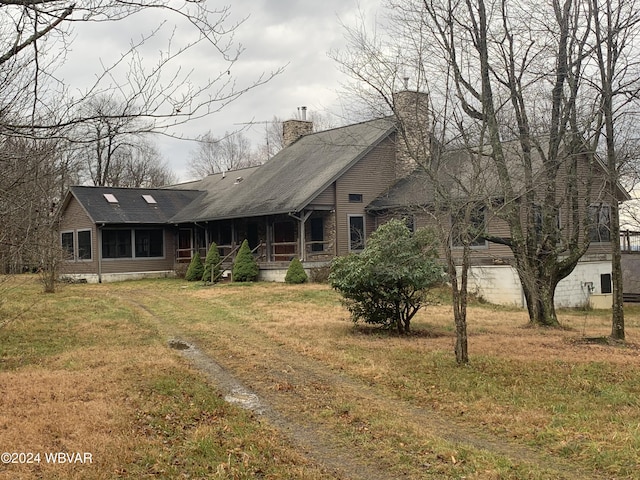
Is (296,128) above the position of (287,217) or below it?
above

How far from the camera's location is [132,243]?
29453mm

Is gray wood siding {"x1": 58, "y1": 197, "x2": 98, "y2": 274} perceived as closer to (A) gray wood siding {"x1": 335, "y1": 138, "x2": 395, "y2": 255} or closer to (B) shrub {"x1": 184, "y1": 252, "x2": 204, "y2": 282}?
(B) shrub {"x1": 184, "y1": 252, "x2": 204, "y2": 282}

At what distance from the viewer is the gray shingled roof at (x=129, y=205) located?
92.4 feet

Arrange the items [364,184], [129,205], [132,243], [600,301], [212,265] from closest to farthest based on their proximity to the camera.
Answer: [600,301] → [212,265] → [364,184] → [132,243] → [129,205]

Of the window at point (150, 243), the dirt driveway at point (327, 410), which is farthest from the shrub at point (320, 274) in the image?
the dirt driveway at point (327, 410)

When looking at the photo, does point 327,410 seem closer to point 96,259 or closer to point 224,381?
point 224,381

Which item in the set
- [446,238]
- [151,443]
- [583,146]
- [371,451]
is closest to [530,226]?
[583,146]

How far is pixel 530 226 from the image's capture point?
14648 millimetres

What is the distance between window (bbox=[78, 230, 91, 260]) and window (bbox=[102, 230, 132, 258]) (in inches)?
36.8

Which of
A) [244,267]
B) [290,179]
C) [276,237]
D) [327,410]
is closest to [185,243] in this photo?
[276,237]

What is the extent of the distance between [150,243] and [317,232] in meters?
9.30

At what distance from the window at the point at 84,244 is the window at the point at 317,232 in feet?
35.9

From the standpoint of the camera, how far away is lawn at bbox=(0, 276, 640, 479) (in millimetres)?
5297

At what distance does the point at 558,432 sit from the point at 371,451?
1.93 metres
